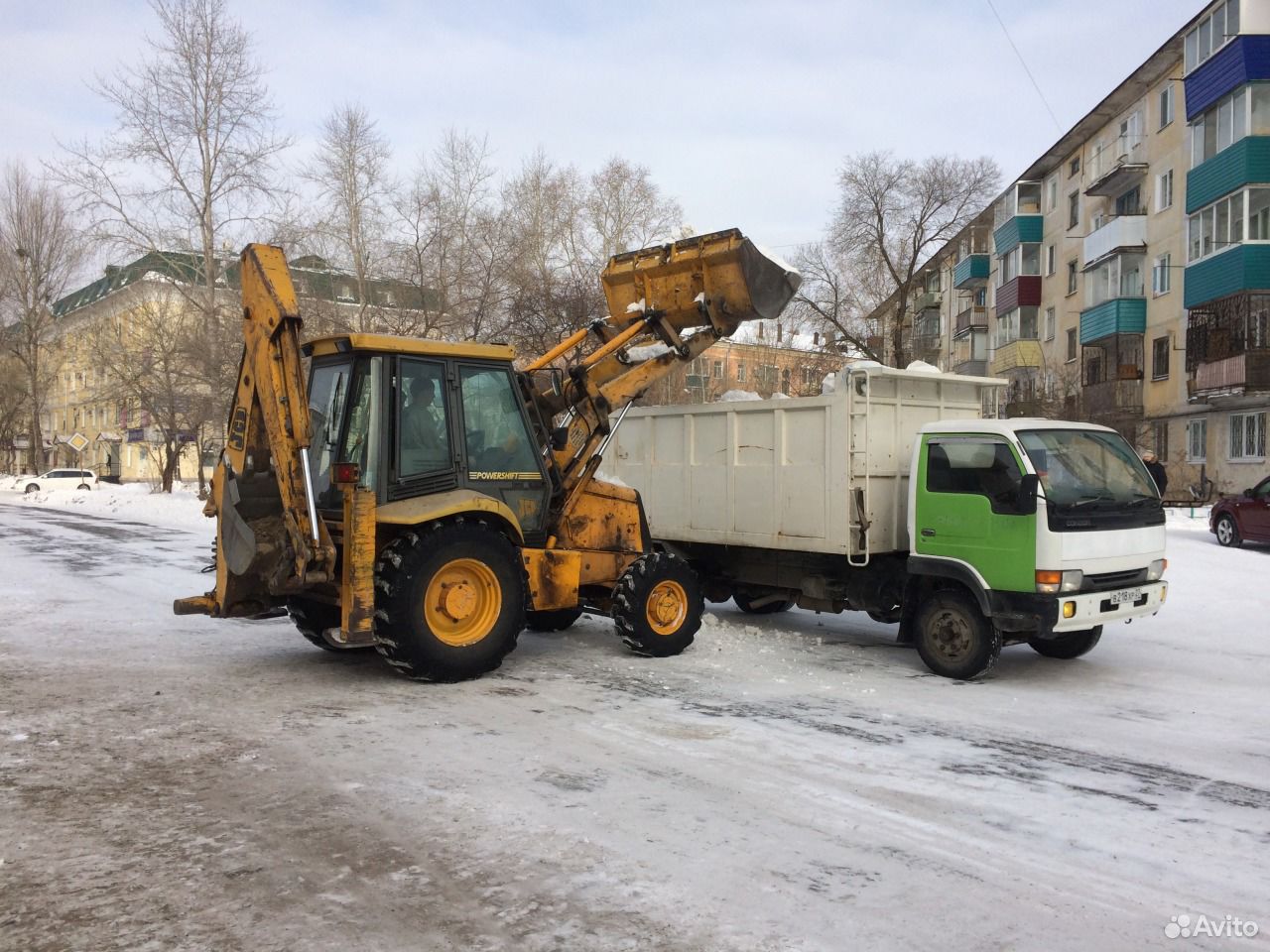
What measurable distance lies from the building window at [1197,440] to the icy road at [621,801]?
26.1 meters

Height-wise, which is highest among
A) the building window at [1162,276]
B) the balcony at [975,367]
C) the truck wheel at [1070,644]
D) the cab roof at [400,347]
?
the building window at [1162,276]

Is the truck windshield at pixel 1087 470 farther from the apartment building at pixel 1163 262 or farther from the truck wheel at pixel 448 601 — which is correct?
the apartment building at pixel 1163 262

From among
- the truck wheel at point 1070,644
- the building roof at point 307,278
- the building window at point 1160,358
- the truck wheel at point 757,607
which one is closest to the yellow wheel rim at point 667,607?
the truck wheel at point 757,607

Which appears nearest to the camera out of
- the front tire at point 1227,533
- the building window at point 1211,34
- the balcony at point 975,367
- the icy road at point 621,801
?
the icy road at point 621,801

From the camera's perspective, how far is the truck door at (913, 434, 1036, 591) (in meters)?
7.75

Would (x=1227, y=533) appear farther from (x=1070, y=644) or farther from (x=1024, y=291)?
(x=1024, y=291)

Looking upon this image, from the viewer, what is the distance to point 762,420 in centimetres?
976

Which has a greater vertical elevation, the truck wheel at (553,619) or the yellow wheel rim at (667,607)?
the yellow wheel rim at (667,607)

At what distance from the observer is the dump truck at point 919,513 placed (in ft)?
25.5

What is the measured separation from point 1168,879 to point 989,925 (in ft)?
3.34

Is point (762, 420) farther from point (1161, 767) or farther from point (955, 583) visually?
point (1161, 767)

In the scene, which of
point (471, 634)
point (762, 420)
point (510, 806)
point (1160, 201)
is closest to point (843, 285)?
point (1160, 201)

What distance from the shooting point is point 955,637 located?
820cm

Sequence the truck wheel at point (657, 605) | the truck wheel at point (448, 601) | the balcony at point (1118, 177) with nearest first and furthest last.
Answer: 1. the truck wheel at point (448, 601)
2. the truck wheel at point (657, 605)
3. the balcony at point (1118, 177)
